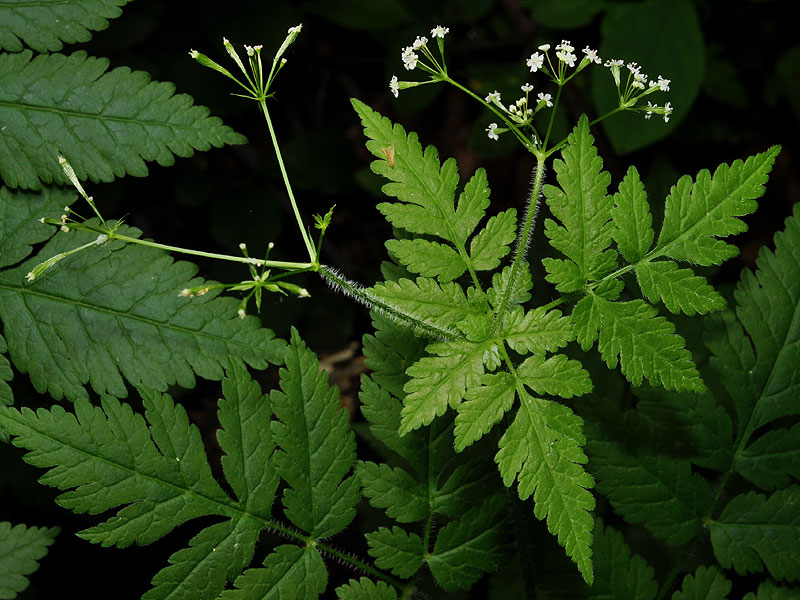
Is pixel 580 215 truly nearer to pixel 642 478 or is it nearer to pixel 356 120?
pixel 642 478

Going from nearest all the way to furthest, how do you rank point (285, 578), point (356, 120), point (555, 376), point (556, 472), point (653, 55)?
point (556, 472) < point (555, 376) < point (285, 578) < point (653, 55) < point (356, 120)

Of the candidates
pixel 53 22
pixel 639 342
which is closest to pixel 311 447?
pixel 639 342

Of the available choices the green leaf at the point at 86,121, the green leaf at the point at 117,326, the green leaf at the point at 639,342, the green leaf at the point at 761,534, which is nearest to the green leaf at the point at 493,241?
the green leaf at the point at 639,342

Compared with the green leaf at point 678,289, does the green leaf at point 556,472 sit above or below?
below

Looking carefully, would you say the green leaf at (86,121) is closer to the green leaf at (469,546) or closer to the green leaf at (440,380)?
the green leaf at (440,380)

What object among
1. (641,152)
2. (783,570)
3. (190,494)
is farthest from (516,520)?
(641,152)

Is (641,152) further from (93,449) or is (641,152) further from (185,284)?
(93,449)
